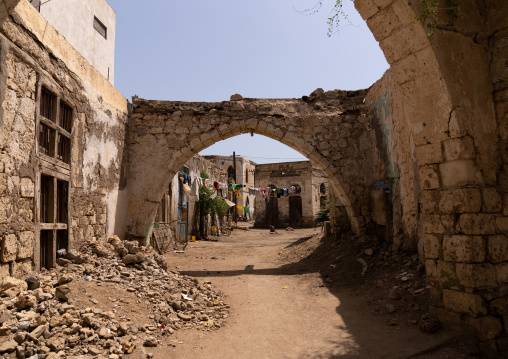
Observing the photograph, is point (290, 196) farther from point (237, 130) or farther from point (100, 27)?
point (237, 130)

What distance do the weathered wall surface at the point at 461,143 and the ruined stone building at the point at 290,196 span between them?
59.1 feet

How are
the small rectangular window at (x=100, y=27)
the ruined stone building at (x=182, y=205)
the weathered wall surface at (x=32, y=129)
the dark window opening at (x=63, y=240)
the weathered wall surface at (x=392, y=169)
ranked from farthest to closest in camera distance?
the small rectangular window at (x=100, y=27) < the ruined stone building at (x=182, y=205) < the weathered wall surface at (x=392, y=169) < the dark window opening at (x=63, y=240) < the weathered wall surface at (x=32, y=129)

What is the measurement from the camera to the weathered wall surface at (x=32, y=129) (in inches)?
132

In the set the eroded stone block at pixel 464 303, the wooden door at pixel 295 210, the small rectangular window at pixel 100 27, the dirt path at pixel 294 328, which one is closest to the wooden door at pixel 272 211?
the wooden door at pixel 295 210

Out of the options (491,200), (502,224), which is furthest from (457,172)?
(502,224)

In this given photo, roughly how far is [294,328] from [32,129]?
3618mm

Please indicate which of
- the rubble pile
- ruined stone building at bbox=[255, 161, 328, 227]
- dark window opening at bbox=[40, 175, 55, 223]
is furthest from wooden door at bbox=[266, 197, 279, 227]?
dark window opening at bbox=[40, 175, 55, 223]

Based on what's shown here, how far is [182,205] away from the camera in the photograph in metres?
11.8

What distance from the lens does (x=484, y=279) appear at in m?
2.97

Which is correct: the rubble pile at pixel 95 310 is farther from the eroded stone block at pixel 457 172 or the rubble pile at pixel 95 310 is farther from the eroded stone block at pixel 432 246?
the eroded stone block at pixel 457 172

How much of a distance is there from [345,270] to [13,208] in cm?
518

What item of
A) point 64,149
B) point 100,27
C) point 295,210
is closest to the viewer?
point 64,149

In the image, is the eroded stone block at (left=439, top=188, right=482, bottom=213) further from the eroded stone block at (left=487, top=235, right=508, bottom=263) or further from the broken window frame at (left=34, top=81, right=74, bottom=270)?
the broken window frame at (left=34, top=81, right=74, bottom=270)

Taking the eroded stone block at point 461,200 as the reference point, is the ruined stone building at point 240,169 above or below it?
above
